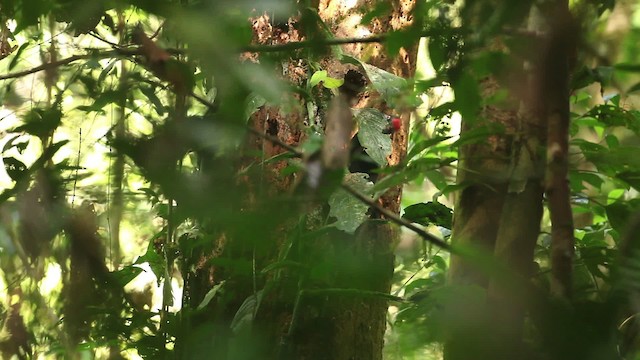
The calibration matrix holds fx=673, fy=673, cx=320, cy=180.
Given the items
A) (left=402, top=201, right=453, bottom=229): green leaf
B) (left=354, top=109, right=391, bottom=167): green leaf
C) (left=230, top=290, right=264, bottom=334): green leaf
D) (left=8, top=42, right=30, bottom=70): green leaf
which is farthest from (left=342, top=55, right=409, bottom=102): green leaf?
(left=8, top=42, right=30, bottom=70): green leaf

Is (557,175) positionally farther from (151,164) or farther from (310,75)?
(310,75)

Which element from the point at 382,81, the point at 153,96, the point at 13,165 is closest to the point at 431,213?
the point at 382,81

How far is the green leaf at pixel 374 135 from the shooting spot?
3.72 feet

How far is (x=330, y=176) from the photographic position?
418mm

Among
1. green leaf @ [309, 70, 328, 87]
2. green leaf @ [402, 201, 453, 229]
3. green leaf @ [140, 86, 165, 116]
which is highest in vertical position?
green leaf @ [309, 70, 328, 87]

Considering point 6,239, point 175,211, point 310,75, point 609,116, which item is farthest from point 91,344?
point 609,116

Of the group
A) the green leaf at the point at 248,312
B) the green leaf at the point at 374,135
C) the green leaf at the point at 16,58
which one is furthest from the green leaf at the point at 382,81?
the green leaf at the point at 16,58

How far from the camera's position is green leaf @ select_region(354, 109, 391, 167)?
113 centimetres

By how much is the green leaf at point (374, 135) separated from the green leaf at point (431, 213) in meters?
0.10

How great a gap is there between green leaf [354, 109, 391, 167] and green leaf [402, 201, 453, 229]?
0.10m

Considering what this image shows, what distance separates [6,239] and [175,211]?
36cm

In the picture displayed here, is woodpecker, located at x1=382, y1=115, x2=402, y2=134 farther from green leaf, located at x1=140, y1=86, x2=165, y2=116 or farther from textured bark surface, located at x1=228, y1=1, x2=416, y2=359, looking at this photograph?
green leaf, located at x1=140, y1=86, x2=165, y2=116

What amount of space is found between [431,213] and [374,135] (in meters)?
0.18

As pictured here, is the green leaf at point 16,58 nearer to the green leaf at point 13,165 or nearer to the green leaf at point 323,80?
the green leaf at point 13,165
